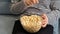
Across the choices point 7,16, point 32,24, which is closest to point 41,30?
point 32,24

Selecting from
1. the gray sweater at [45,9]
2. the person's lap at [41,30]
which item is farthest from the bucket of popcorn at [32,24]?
the gray sweater at [45,9]

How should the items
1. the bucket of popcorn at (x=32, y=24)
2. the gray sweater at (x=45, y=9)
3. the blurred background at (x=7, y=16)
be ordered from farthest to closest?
the blurred background at (x=7, y=16)
the gray sweater at (x=45, y=9)
the bucket of popcorn at (x=32, y=24)

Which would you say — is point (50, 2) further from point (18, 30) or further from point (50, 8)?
point (18, 30)

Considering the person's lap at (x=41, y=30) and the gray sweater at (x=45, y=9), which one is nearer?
A: the person's lap at (x=41, y=30)

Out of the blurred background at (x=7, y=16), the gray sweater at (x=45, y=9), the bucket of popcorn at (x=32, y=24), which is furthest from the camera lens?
the blurred background at (x=7, y=16)

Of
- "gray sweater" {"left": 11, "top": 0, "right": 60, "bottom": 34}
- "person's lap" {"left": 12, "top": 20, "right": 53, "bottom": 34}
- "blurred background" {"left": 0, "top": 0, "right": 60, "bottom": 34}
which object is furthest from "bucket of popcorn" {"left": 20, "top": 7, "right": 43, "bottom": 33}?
"blurred background" {"left": 0, "top": 0, "right": 60, "bottom": 34}

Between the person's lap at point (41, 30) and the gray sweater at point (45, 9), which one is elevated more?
the gray sweater at point (45, 9)

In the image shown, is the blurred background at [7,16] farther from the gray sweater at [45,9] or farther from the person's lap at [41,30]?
the person's lap at [41,30]

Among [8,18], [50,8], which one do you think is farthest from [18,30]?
[50,8]

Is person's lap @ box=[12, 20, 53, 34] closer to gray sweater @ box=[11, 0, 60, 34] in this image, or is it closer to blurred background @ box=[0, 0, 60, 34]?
gray sweater @ box=[11, 0, 60, 34]

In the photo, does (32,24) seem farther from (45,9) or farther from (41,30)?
(45,9)

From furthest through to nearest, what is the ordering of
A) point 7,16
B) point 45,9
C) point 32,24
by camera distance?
point 7,16 → point 45,9 → point 32,24

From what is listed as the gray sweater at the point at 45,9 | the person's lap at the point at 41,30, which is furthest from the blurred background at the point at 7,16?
the person's lap at the point at 41,30
